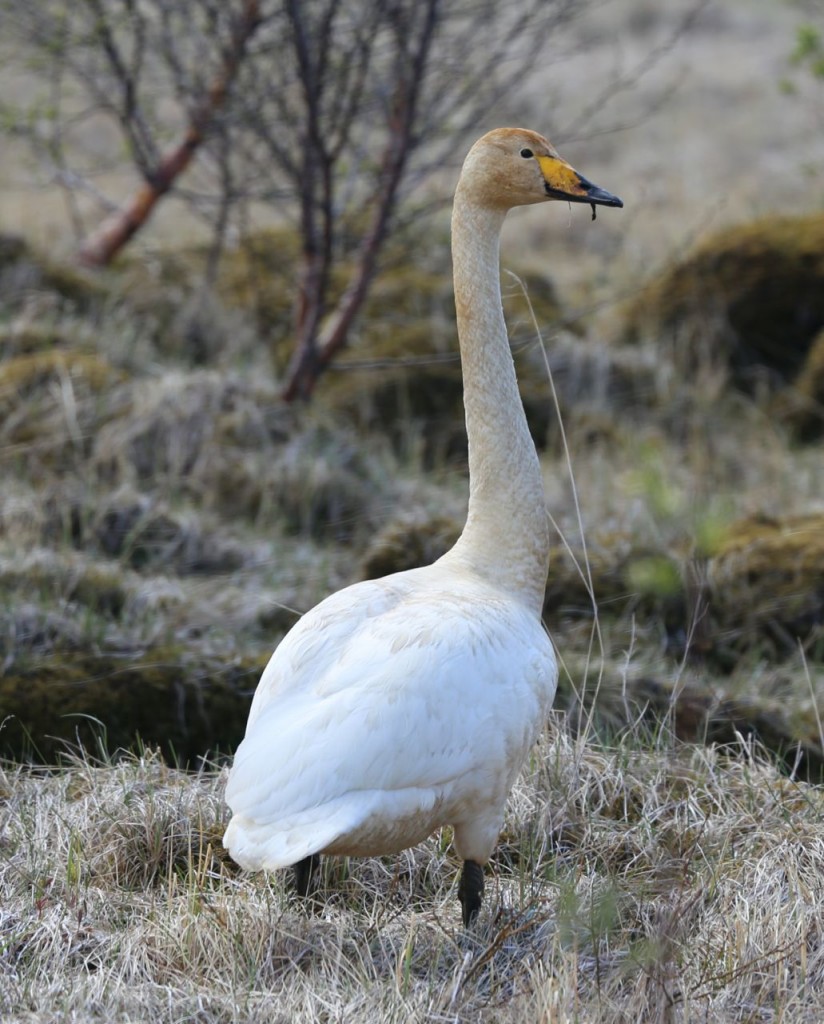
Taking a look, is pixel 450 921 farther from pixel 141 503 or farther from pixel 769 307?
pixel 769 307

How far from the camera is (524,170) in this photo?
397 centimetres

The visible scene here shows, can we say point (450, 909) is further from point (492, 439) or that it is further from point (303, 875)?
point (492, 439)

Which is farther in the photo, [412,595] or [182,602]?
[182,602]

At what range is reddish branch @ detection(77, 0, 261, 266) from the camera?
Result: 706cm

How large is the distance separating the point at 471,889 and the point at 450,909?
249 millimetres

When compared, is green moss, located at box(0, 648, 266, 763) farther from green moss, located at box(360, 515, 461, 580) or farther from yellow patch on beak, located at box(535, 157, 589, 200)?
yellow patch on beak, located at box(535, 157, 589, 200)

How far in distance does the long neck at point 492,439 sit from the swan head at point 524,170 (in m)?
0.09

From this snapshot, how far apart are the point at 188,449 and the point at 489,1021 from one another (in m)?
4.01

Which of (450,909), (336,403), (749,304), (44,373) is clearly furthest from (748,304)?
(450,909)

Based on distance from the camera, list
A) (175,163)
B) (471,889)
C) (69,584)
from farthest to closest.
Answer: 1. (175,163)
2. (69,584)
3. (471,889)

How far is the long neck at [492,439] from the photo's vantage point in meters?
3.94

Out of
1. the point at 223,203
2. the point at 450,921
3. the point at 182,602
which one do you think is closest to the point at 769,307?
the point at 223,203

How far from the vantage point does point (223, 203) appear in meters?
7.78

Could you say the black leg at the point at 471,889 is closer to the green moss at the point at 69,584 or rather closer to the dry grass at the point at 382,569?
the dry grass at the point at 382,569
